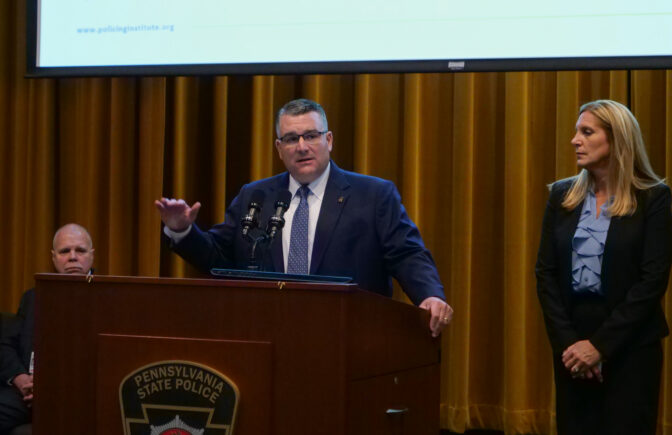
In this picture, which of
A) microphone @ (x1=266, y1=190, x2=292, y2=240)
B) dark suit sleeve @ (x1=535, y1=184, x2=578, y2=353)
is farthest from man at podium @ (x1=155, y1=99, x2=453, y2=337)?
dark suit sleeve @ (x1=535, y1=184, x2=578, y2=353)

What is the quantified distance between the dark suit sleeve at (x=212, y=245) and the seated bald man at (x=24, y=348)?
1.16 metres

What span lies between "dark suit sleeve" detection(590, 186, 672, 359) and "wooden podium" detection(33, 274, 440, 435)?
48.7 inches

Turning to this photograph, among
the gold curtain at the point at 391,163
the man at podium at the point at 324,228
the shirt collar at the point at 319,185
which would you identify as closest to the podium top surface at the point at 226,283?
the man at podium at the point at 324,228

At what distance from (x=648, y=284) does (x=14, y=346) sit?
2795 mm

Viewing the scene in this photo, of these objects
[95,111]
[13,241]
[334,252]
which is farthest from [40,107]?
[334,252]

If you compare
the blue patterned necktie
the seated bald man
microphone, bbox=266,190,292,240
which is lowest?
the seated bald man

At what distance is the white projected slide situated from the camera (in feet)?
11.3

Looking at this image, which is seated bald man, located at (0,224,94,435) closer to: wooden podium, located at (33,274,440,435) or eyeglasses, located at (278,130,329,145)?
eyeglasses, located at (278,130,329,145)

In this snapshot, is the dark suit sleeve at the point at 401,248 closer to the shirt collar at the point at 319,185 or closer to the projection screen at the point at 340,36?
the shirt collar at the point at 319,185

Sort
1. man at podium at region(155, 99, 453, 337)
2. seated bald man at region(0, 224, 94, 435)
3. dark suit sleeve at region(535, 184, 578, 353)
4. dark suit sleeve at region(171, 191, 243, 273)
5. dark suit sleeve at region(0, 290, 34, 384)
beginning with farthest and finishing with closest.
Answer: dark suit sleeve at region(0, 290, 34, 384), seated bald man at region(0, 224, 94, 435), dark suit sleeve at region(535, 184, 578, 353), man at podium at region(155, 99, 453, 337), dark suit sleeve at region(171, 191, 243, 273)

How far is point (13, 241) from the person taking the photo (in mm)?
5090

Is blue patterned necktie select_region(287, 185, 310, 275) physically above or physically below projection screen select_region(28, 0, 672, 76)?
below

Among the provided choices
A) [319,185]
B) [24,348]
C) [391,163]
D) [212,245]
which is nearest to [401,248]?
[319,185]

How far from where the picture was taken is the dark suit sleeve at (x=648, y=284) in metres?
3.12
